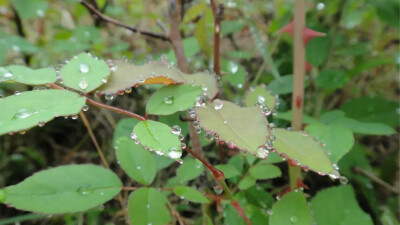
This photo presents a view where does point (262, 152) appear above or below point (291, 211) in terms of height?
above

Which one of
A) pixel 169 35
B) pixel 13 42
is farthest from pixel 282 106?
pixel 13 42

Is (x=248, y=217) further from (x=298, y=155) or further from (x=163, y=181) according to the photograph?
(x=163, y=181)

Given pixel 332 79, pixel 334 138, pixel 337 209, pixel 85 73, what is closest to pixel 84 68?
pixel 85 73

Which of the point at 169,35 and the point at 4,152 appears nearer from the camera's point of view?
the point at 169,35

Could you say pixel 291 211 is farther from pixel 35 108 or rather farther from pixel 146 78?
pixel 35 108

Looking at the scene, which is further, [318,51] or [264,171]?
[318,51]

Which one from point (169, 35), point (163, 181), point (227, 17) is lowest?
point (163, 181)
